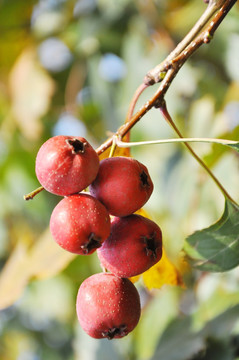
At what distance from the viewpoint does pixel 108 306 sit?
0.76 meters

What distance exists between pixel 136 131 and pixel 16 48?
2.80ft

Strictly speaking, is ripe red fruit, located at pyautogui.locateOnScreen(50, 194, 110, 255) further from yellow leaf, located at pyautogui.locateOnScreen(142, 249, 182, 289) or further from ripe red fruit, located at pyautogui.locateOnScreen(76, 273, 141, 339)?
yellow leaf, located at pyautogui.locateOnScreen(142, 249, 182, 289)

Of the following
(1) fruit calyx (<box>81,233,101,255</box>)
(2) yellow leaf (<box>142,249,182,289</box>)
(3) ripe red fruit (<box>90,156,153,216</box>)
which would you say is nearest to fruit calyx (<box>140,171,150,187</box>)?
(3) ripe red fruit (<box>90,156,153,216</box>)

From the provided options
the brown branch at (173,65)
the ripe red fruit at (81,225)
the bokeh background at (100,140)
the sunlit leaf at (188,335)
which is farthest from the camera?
the bokeh background at (100,140)

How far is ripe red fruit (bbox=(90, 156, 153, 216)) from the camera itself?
73cm

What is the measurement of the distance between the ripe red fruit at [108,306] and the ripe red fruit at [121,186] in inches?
4.3

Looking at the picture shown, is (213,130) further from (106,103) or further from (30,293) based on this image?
(30,293)

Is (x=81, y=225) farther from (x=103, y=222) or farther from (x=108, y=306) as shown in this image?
(x=108, y=306)

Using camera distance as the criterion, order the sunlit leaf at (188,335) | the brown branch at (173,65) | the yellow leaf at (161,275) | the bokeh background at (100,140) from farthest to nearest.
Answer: the bokeh background at (100,140), the sunlit leaf at (188,335), the yellow leaf at (161,275), the brown branch at (173,65)

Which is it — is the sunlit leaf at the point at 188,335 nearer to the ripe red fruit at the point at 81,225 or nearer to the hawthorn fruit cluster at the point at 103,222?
the hawthorn fruit cluster at the point at 103,222

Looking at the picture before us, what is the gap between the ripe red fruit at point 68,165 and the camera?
0.72 metres

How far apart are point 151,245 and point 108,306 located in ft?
0.35

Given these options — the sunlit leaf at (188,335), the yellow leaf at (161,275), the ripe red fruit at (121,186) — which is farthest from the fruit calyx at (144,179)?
the sunlit leaf at (188,335)

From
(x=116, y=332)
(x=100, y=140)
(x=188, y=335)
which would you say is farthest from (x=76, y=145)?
(x=100, y=140)
